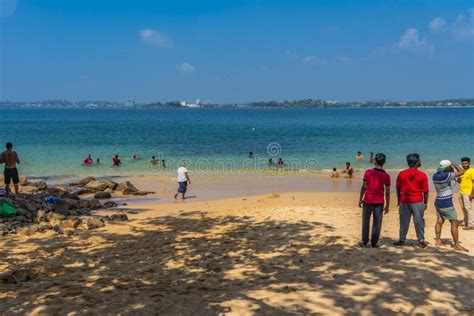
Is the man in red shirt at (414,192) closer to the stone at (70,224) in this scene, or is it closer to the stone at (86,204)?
the stone at (70,224)

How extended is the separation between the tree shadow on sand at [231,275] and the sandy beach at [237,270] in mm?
16

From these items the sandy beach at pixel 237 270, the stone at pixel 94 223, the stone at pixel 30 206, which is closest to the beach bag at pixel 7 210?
the stone at pixel 30 206

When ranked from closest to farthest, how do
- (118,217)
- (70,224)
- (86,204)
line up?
(70,224)
(118,217)
(86,204)

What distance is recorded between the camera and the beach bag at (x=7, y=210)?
441 inches

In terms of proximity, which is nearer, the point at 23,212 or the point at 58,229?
the point at 58,229

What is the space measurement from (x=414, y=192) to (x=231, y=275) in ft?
12.3

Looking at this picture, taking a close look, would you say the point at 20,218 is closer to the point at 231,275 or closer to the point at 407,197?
the point at 231,275

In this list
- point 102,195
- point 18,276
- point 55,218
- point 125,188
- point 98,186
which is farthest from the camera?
point 98,186

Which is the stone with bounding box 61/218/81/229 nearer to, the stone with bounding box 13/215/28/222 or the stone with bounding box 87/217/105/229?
the stone with bounding box 87/217/105/229

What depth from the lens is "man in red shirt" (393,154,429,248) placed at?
8023mm

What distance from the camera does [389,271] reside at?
22.4ft

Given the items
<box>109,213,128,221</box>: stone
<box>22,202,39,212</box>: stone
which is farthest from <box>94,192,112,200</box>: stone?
<box>109,213,128,221</box>: stone

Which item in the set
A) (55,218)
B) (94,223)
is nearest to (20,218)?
(55,218)

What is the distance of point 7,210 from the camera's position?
11.3 m
